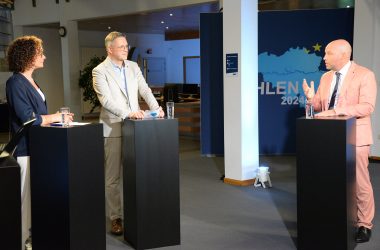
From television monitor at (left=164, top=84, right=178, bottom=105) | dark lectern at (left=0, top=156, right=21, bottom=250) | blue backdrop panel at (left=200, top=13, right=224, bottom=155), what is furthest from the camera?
television monitor at (left=164, top=84, right=178, bottom=105)

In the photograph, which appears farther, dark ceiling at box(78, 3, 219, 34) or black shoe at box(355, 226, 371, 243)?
dark ceiling at box(78, 3, 219, 34)

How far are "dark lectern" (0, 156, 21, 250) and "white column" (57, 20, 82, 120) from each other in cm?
1136

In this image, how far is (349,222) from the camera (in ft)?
11.4

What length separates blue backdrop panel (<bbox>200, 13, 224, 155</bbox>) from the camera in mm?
7691

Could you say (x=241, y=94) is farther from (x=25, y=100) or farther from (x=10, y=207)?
(x=10, y=207)

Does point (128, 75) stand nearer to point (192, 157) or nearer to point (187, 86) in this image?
point (192, 157)

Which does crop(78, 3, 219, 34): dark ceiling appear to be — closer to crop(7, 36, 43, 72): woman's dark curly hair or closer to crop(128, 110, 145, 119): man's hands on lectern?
crop(128, 110, 145, 119): man's hands on lectern

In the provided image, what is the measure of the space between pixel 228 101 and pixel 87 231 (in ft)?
10.4

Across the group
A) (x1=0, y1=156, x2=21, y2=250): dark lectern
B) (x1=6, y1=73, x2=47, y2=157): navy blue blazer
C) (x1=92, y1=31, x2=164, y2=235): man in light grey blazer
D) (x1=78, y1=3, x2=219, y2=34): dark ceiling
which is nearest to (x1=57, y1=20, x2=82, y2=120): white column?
(x1=78, y1=3, x2=219, y2=34): dark ceiling

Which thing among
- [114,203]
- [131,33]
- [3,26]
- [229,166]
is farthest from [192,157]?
[131,33]

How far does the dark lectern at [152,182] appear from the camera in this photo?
3.73 m

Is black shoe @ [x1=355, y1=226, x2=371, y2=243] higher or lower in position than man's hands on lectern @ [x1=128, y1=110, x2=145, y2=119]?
lower

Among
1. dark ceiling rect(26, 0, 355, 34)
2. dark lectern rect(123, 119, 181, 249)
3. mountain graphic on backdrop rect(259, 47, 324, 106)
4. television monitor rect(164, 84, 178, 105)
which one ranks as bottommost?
dark lectern rect(123, 119, 181, 249)

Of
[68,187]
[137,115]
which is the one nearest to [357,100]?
[137,115]
